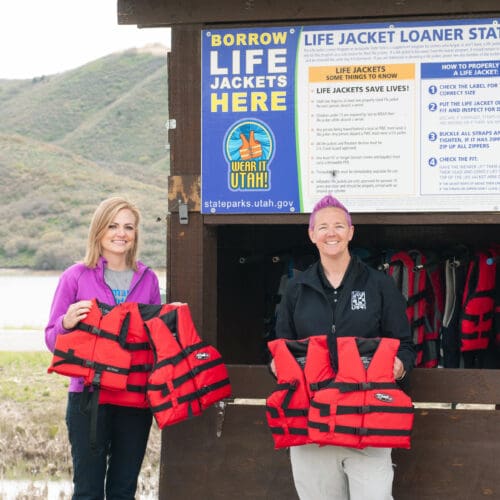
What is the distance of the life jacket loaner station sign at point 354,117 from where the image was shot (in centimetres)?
404

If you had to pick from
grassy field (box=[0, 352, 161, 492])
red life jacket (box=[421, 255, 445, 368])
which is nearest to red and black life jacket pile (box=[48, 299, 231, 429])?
red life jacket (box=[421, 255, 445, 368])

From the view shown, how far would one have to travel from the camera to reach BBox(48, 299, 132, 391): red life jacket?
11.8 feet

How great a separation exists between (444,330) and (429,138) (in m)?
1.34

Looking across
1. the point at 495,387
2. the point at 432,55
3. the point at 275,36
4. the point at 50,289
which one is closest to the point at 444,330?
the point at 495,387

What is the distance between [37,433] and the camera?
6.93 m

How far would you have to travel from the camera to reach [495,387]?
4043 mm

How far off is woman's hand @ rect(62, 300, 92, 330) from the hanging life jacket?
153 millimetres

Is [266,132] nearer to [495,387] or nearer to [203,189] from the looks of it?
[203,189]

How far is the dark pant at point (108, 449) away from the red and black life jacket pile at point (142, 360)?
10cm

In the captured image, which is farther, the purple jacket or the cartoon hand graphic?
the cartoon hand graphic

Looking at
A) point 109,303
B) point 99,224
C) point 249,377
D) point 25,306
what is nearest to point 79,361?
point 109,303

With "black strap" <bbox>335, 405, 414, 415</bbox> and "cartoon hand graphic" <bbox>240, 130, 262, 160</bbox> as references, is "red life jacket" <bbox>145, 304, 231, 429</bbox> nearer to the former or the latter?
"black strap" <bbox>335, 405, 414, 415</bbox>

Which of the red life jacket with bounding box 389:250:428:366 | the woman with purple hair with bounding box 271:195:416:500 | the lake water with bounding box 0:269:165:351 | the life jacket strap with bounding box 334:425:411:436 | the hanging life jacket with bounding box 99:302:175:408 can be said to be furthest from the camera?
the lake water with bounding box 0:269:165:351

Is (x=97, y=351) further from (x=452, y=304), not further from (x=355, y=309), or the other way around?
(x=452, y=304)
